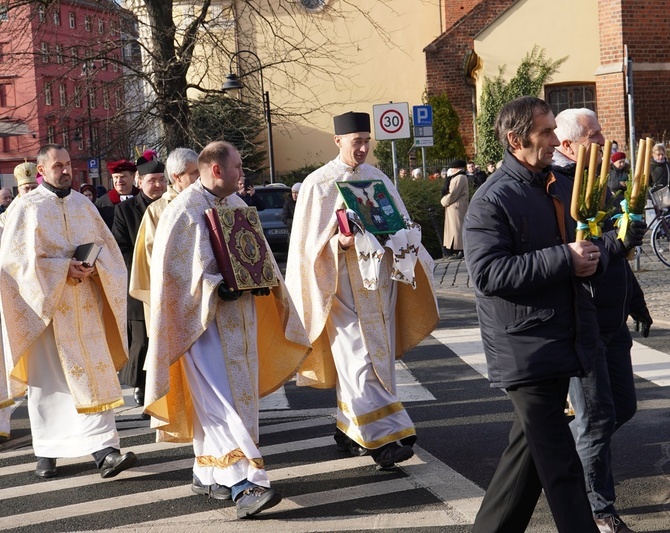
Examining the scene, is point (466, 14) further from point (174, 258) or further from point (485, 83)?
point (174, 258)

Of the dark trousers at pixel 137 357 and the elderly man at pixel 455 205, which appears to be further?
the elderly man at pixel 455 205

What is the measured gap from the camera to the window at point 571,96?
1367 inches

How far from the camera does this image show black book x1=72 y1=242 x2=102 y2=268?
788 cm

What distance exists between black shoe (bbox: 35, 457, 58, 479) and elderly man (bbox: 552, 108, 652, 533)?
362 centimetres

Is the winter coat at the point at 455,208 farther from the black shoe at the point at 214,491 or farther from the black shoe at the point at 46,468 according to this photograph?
the black shoe at the point at 214,491

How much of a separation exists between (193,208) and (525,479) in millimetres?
2721

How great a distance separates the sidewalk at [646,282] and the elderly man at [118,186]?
563cm

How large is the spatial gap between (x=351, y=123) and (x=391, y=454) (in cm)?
212

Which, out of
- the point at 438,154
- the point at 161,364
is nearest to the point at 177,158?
the point at 161,364

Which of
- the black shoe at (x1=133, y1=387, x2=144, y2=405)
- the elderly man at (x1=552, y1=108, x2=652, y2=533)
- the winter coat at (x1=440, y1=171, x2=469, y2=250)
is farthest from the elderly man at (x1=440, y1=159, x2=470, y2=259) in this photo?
the elderly man at (x1=552, y1=108, x2=652, y2=533)

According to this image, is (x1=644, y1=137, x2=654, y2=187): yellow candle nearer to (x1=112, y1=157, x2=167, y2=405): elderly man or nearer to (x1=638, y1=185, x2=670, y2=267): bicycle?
(x1=112, y1=157, x2=167, y2=405): elderly man

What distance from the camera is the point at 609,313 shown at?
215 inches

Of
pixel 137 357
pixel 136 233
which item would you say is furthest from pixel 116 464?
A: pixel 136 233

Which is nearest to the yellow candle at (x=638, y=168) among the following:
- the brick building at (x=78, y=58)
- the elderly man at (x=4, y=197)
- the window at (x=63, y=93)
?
the brick building at (x=78, y=58)
